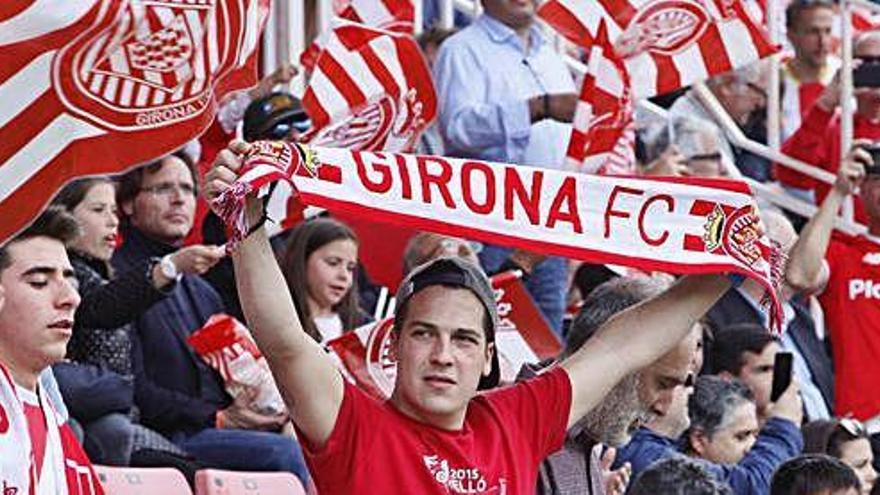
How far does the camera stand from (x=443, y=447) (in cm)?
607

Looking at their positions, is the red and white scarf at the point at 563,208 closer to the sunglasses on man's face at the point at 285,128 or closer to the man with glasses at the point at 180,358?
the man with glasses at the point at 180,358

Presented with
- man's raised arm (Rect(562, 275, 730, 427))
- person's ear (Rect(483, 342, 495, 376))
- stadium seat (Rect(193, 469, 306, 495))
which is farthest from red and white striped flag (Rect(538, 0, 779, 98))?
person's ear (Rect(483, 342, 495, 376))

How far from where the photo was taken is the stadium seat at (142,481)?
23.7 feet

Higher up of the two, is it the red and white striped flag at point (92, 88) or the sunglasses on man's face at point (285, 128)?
the red and white striped flag at point (92, 88)

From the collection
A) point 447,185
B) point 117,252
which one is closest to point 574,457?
point 447,185

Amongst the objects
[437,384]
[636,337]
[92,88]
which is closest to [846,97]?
[636,337]

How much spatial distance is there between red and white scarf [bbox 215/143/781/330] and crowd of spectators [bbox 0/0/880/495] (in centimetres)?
15

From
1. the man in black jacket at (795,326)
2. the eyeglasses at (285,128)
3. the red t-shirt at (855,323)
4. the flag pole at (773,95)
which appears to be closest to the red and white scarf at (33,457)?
the eyeglasses at (285,128)

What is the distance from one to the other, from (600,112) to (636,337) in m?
3.85

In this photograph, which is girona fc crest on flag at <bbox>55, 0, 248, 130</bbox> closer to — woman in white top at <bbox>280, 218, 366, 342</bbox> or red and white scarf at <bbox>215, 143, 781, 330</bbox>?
red and white scarf at <bbox>215, 143, 781, 330</bbox>

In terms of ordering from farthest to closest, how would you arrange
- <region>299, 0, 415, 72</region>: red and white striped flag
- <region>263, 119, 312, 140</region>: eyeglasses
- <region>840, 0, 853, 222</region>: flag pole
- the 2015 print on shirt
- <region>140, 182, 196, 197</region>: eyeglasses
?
<region>840, 0, 853, 222</region>: flag pole
<region>299, 0, 415, 72</region>: red and white striped flag
<region>263, 119, 312, 140</region>: eyeglasses
<region>140, 182, 196, 197</region>: eyeglasses
the 2015 print on shirt

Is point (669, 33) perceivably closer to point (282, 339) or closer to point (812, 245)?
point (812, 245)

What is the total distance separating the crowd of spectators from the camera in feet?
20.0

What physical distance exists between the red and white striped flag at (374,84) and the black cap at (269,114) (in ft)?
0.66
